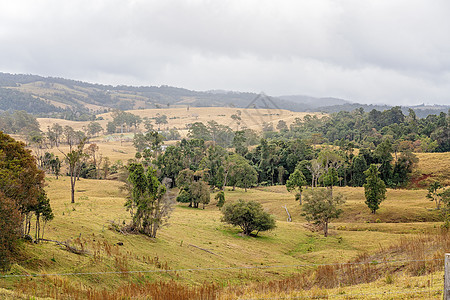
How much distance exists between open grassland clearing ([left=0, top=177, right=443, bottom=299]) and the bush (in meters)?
1.36

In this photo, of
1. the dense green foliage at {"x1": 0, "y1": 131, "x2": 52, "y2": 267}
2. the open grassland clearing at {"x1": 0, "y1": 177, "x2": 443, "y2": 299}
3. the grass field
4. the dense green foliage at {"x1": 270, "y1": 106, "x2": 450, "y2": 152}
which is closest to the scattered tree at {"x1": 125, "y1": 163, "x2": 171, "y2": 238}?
the grass field

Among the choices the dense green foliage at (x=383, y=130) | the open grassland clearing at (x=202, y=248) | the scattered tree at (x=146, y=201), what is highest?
the dense green foliage at (x=383, y=130)

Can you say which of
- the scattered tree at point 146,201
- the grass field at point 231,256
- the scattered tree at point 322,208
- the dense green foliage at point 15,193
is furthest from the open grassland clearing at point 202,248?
the scattered tree at point 322,208

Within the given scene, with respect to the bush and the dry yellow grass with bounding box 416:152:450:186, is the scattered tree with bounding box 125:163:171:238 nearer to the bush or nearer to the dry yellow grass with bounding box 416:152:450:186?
the bush

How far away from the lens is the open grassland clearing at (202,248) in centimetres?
1761

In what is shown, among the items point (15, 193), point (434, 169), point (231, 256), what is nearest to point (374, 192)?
point (231, 256)

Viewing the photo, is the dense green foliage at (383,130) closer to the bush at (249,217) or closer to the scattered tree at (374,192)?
the scattered tree at (374,192)

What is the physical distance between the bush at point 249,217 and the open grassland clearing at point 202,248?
1361 mm

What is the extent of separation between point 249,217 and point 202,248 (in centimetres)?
1107

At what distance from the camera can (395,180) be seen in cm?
7569

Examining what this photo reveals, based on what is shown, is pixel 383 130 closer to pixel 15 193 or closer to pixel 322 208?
pixel 322 208

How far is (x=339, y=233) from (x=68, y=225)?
32568 mm

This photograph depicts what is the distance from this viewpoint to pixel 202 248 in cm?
2959

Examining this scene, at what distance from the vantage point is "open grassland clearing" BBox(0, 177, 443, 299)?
17.6 m
